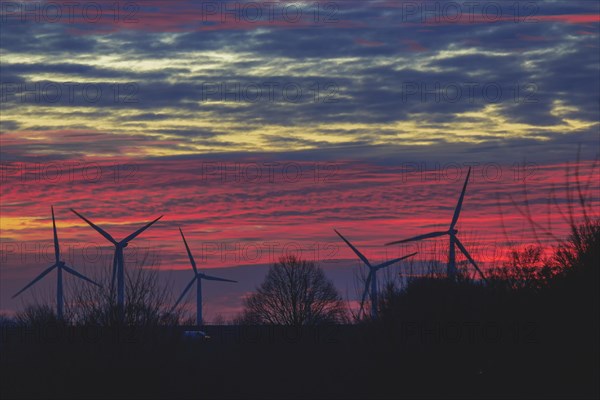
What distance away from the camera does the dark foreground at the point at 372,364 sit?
104ft

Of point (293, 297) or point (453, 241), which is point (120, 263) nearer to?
point (453, 241)

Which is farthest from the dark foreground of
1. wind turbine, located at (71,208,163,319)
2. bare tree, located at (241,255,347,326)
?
bare tree, located at (241,255,347,326)

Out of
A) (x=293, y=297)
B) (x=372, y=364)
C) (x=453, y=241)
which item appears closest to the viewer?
(x=372, y=364)

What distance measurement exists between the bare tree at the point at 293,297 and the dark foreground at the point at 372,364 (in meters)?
61.1

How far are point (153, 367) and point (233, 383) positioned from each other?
11.2 meters

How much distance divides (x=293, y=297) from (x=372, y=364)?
68589mm

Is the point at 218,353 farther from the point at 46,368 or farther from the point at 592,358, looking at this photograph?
the point at 592,358

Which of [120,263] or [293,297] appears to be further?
[293,297]

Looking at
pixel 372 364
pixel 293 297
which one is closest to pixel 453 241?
pixel 372 364

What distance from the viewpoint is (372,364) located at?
132 feet

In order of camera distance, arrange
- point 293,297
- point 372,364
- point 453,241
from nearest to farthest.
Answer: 1. point 372,364
2. point 453,241
3. point 293,297

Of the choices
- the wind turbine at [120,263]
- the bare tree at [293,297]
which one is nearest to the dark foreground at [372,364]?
the wind turbine at [120,263]

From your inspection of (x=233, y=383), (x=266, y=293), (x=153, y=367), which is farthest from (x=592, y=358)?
(x=266, y=293)

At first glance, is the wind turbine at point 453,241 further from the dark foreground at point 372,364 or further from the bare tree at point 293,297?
the bare tree at point 293,297
